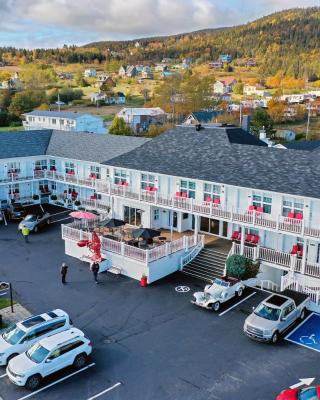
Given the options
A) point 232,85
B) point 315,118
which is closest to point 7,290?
point 315,118

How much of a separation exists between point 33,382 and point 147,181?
1849cm

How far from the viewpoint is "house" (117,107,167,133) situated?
96312 millimetres

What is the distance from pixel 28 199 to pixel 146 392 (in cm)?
2909

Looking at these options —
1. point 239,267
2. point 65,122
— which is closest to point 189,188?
point 239,267

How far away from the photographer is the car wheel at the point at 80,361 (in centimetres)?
1794

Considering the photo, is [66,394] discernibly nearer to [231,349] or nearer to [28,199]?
[231,349]

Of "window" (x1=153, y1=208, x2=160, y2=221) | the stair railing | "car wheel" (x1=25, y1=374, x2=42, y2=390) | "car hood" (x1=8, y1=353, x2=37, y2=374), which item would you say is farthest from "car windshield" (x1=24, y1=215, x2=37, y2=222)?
"car wheel" (x1=25, y1=374, x2=42, y2=390)

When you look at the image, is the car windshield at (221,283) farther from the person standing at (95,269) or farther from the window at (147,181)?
the window at (147,181)

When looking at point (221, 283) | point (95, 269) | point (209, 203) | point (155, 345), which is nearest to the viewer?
point (155, 345)

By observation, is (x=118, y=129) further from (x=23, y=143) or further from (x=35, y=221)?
(x=35, y=221)

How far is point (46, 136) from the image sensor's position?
45.4m

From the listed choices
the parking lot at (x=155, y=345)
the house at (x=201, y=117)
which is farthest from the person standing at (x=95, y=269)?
the house at (x=201, y=117)

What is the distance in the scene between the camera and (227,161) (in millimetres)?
29297

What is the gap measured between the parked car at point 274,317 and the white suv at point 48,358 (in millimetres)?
7306
